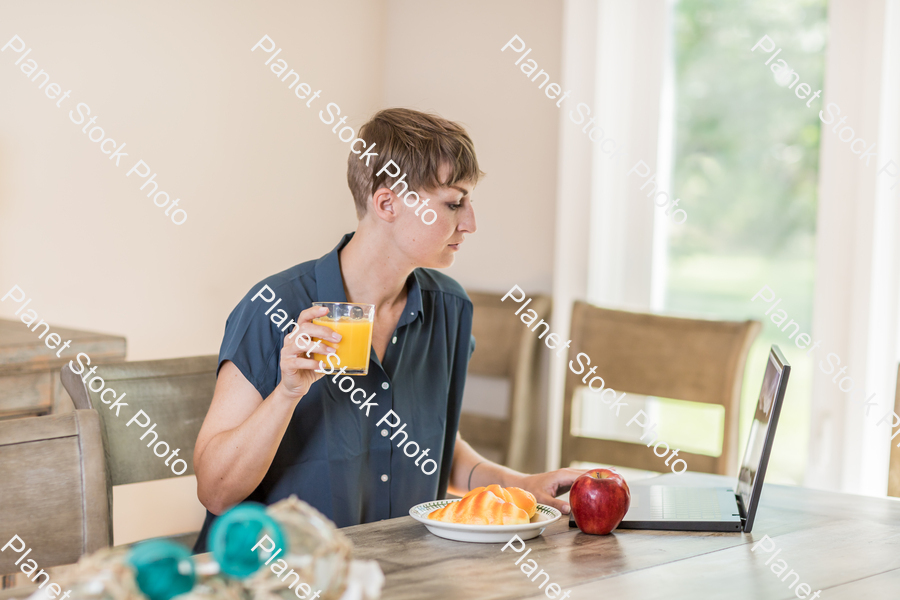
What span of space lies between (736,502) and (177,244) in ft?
6.02

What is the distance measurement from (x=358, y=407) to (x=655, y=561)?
579 mm

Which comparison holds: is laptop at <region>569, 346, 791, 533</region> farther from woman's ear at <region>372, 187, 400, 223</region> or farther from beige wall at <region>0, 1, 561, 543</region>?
beige wall at <region>0, 1, 561, 543</region>

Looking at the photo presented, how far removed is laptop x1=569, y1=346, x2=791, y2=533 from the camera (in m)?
1.15

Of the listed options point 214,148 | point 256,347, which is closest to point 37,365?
point 256,347

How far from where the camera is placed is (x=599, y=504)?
44.2 inches

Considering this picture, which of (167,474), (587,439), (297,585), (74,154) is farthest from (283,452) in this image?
(74,154)

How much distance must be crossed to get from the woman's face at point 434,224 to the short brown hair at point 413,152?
0.07 ft

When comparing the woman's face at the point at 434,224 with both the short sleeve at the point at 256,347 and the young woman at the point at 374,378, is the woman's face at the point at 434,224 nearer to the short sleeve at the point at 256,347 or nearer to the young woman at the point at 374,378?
the young woman at the point at 374,378

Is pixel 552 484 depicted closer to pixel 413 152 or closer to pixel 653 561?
pixel 653 561

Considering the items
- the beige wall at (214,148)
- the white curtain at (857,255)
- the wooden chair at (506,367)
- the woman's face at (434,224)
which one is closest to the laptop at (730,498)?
the woman's face at (434,224)

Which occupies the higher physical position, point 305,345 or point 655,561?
point 305,345

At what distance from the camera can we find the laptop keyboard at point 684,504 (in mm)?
1202

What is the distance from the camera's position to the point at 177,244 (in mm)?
2529

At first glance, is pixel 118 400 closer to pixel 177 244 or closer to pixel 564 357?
pixel 177 244
